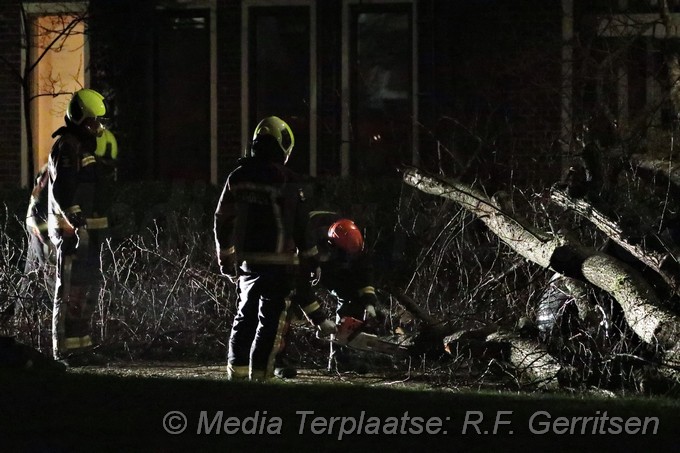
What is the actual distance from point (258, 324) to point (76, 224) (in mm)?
1534

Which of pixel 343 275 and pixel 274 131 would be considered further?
pixel 343 275

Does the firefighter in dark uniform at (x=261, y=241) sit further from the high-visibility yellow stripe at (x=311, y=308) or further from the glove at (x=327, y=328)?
the glove at (x=327, y=328)

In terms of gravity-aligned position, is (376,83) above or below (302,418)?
above

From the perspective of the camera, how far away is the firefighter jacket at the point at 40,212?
9.48 metres

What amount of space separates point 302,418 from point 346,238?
2677 millimetres

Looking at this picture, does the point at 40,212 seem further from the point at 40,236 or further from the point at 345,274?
the point at 345,274

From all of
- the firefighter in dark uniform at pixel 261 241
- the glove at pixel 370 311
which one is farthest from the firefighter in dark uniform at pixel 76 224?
the glove at pixel 370 311

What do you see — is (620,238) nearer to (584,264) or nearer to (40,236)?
(584,264)

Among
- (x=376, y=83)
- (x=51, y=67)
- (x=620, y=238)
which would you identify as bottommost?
(x=620, y=238)

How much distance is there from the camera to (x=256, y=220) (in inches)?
317

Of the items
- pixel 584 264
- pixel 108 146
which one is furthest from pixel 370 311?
pixel 108 146

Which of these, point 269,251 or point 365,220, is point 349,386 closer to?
point 269,251

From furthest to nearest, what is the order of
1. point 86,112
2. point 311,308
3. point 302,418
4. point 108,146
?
point 108,146 → point 86,112 → point 311,308 → point 302,418

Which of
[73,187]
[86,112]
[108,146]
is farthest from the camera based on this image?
[108,146]
